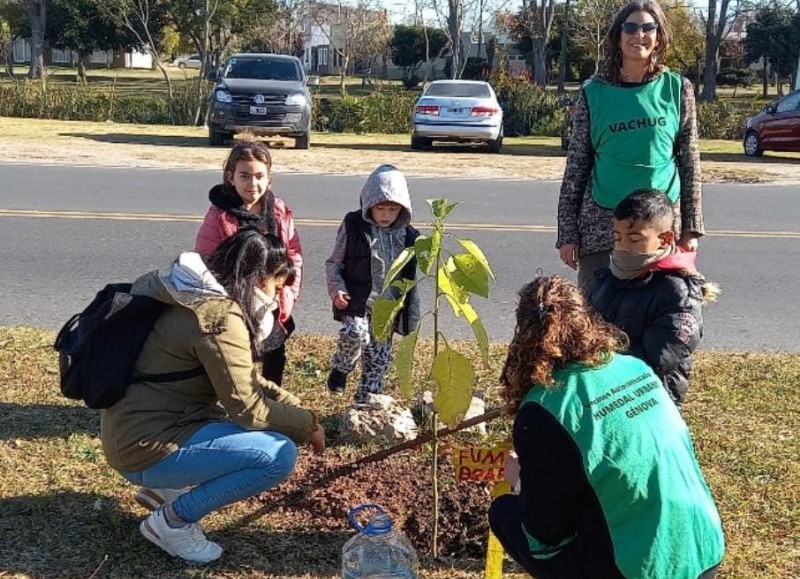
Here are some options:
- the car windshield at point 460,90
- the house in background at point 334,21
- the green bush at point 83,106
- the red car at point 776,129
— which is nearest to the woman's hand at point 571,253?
the car windshield at point 460,90

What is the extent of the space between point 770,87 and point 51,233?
48.5m

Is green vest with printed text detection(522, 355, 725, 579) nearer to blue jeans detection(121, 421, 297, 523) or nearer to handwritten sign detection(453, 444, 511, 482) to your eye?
handwritten sign detection(453, 444, 511, 482)

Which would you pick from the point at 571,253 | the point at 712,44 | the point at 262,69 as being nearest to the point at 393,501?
the point at 571,253

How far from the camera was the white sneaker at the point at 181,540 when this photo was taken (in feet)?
11.0

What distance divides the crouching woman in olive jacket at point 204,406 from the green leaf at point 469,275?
2.41ft

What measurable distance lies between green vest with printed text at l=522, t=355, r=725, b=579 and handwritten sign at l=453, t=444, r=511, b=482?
0.81m

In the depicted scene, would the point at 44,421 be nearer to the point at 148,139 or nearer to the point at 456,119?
the point at 456,119

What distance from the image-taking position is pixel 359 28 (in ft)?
142

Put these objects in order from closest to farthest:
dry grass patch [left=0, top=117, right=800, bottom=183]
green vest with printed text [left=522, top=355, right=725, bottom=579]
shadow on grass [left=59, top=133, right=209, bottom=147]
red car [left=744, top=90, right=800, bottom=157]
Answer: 1. green vest with printed text [left=522, top=355, right=725, bottom=579]
2. dry grass patch [left=0, top=117, right=800, bottom=183]
3. shadow on grass [left=59, top=133, right=209, bottom=147]
4. red car [left=744, top=90, right=800, bottom=157]

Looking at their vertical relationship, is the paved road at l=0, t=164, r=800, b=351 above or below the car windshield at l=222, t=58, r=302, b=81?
below

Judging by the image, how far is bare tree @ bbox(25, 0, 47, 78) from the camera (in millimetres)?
40688

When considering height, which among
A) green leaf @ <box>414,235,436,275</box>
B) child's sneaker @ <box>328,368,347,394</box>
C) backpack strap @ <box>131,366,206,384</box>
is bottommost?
child's sneaker @ <box>328,368,347,394</box>

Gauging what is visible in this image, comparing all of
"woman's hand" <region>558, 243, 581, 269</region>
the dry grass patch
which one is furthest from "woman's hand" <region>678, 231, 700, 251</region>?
the dry grass patch

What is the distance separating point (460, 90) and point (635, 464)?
1777cm
